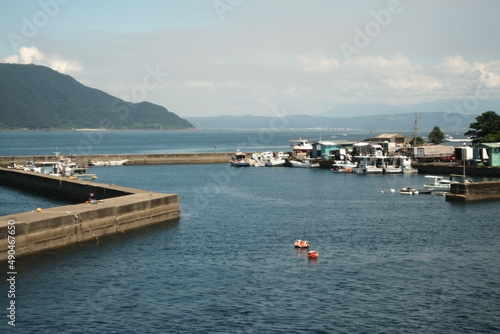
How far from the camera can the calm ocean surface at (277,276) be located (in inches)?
979

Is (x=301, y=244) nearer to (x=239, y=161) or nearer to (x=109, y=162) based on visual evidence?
(x=239, y=161)

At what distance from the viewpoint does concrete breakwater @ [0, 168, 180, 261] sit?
34.9 meters

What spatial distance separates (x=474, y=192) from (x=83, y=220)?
40845mm

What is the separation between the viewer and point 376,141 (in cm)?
13238

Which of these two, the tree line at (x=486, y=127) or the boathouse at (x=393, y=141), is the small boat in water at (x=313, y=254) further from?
the boathouse at (x=393, y=141)

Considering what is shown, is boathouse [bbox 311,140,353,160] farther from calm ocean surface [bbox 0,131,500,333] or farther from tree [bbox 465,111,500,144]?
calm ocean surface [bbox 0,131,500,333]

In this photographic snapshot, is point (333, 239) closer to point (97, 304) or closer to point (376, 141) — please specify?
point (97, 304)

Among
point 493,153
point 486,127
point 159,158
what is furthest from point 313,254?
point 159,158

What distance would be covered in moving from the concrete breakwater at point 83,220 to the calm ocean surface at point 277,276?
1254mm

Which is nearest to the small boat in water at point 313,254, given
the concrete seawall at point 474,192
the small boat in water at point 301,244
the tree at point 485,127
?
the small boat in water at point 301,244

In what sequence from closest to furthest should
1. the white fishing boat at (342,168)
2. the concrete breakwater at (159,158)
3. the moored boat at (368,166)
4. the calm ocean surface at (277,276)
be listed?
the calm ocean surface at (277,276), the moored boat at (368,166), the white fishing boat at (342,168), the concrete breakwater at (159,158)

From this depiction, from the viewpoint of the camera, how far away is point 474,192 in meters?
61.3

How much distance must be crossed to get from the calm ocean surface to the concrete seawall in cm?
408

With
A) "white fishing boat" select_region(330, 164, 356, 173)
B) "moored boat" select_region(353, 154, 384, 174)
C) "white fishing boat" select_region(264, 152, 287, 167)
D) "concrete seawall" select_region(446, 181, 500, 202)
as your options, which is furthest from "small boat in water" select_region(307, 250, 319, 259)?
"white fishing boat" select_region(264, 152, 287, 167)
